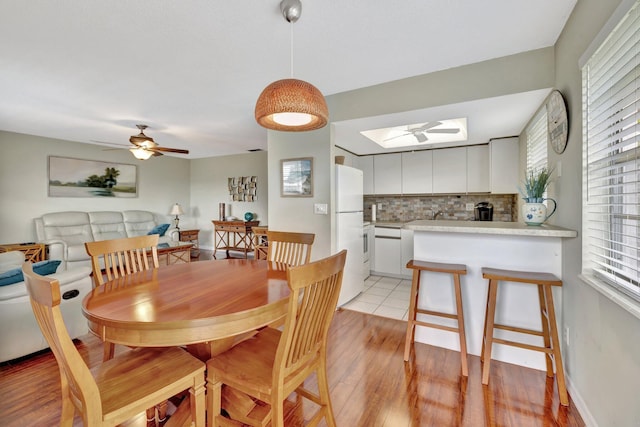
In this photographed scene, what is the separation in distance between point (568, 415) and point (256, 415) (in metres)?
1.74

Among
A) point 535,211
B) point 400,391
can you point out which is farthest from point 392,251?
point 400,391

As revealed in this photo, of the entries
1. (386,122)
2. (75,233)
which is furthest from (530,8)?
(75,233)

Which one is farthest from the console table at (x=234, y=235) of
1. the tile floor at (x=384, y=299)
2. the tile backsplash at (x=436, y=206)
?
the tile floor at (x=384, y=299)

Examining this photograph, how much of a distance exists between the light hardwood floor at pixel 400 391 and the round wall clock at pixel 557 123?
1631 millimetres

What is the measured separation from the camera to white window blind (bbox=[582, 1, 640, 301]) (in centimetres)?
113

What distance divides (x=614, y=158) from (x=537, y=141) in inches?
66.8

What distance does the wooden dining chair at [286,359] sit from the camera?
107 cm

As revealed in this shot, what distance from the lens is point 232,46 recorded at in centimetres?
202

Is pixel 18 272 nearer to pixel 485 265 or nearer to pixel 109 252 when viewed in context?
pixel 109 252

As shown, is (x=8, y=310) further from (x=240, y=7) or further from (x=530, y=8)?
(x=530, y=8)

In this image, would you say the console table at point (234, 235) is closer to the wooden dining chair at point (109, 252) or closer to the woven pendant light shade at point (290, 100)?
the wooden dining chair at point (109, 252)

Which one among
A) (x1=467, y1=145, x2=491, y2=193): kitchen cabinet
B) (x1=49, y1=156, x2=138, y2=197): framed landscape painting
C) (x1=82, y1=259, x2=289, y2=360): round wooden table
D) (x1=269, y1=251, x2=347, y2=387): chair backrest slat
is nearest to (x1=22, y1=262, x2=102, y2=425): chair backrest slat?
(x1=82, y1=259, x2=289, y2=360): round wooden table

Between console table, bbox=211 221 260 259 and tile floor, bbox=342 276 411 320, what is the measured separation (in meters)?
2.86

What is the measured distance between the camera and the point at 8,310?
1920 millimetres
